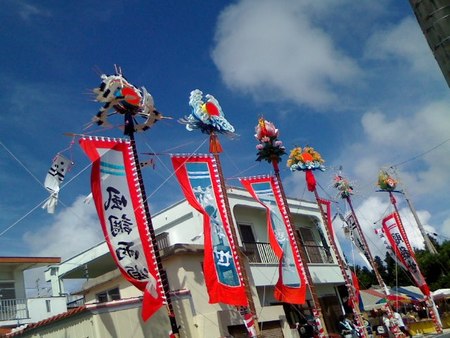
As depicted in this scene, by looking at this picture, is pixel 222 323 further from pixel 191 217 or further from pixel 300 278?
pixel 191 217

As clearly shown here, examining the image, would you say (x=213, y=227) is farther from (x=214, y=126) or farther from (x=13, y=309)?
(x=13, y=309)

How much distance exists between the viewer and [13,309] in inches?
826

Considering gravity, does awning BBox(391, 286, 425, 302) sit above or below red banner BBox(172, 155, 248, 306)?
below

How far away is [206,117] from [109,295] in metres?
8.24

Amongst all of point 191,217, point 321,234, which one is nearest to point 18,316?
point 191,217

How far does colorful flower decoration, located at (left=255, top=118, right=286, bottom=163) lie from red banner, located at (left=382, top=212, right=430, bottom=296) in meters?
12.0

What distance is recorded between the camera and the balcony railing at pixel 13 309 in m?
20.6

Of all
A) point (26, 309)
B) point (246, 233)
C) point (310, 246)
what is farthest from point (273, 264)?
point (26, 309)

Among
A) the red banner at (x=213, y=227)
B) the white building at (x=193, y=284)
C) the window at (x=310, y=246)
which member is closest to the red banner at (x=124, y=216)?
the white building at (x=193, y=284)

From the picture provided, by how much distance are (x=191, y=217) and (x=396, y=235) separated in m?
13.8

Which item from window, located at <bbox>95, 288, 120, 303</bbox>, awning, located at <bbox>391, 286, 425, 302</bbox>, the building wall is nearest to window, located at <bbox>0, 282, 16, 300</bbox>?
window, located at <bbox>95, 288, 120, 303</bbox>

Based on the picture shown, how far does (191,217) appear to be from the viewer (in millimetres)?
20922

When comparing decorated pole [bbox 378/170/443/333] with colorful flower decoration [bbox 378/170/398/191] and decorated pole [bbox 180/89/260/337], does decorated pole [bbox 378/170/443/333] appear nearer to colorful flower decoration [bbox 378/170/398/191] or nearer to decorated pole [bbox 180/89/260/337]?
colorful flower decoration [bbox 378/170/398/191]

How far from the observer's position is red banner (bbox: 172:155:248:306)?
1432 cm
